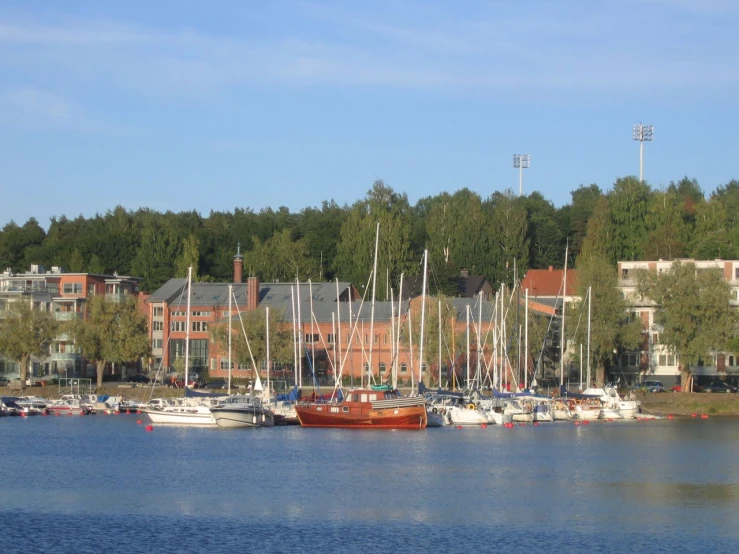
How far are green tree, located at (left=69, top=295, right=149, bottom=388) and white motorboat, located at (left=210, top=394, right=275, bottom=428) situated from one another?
102 ft

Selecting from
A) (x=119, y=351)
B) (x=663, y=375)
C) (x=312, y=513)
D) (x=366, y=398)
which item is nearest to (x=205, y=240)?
(x=119, y=351)

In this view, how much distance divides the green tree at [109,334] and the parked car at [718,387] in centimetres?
5171

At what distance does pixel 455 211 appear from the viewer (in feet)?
483

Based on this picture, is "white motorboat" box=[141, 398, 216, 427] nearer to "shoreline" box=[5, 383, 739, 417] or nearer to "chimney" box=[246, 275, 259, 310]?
"shoreline" box=[5, 383, 739, 417]

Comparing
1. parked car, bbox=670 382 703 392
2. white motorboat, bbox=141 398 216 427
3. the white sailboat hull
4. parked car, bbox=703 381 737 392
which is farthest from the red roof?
the white sailboat hull

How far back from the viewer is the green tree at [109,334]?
110188 millimetres

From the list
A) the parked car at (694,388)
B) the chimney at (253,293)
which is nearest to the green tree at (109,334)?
the chimney at (253,293)

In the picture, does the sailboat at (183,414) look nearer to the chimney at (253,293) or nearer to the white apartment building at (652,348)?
the chimney at (253,293)

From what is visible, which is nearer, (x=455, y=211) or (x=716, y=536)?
(x=716, y=536)

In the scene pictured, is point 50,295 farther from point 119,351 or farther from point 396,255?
point 396,255

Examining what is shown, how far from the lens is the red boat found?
75.8 meters

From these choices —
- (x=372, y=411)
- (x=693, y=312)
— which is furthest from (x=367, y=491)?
(x=693, y=312)

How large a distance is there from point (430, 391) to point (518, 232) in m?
60.6

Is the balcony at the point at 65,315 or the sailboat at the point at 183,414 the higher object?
the balcony at the point at 65,315
